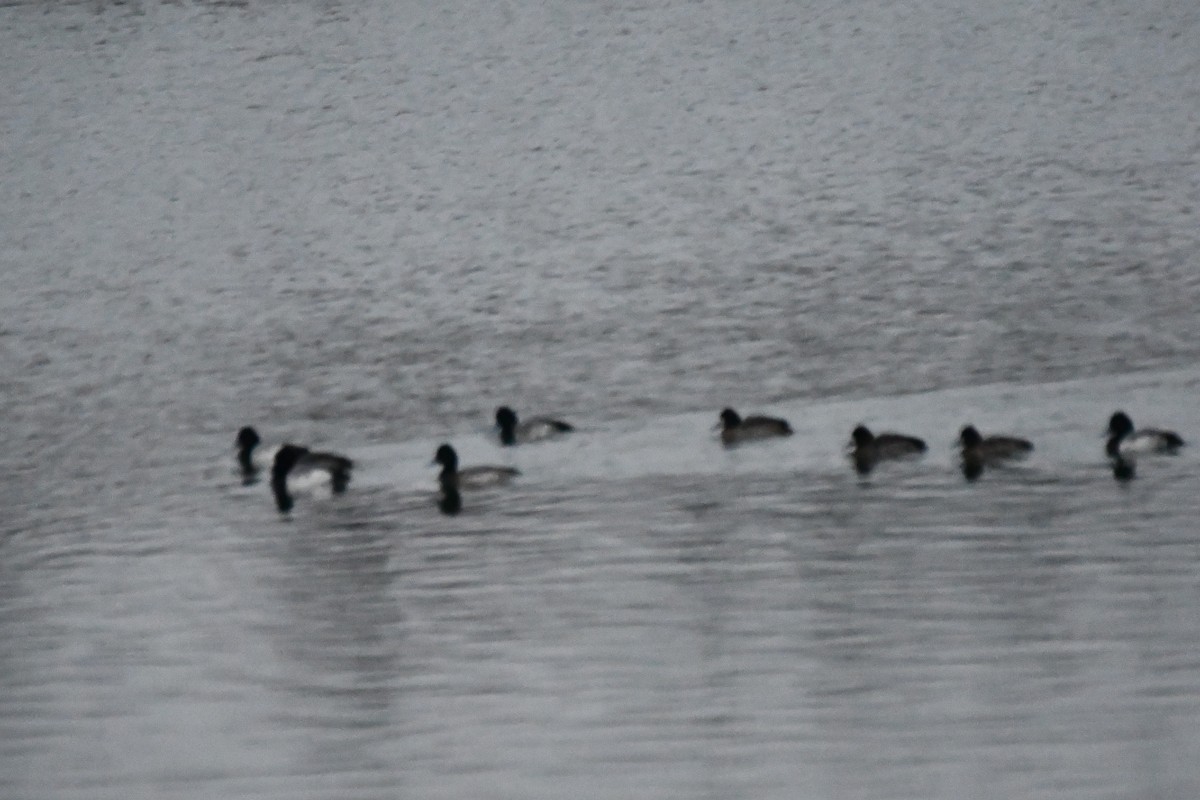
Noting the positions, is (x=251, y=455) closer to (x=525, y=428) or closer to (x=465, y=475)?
(x=525, y=428)

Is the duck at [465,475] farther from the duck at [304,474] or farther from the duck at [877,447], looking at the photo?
the duck at [877,447]

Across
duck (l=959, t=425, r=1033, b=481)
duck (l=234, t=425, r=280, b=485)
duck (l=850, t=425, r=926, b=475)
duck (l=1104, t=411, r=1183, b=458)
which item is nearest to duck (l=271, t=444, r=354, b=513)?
duck (l=234, t=425, r=280, b=485)

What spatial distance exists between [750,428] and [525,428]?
6.76 ft

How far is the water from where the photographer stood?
13367mm

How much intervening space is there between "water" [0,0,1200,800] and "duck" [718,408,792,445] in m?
0.58

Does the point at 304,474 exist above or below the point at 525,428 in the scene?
below

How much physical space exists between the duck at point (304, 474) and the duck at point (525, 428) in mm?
1697

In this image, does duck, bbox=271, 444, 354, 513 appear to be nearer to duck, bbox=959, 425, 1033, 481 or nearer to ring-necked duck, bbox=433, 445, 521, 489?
ring-necked duck, bbox=433, 445, 521, 489

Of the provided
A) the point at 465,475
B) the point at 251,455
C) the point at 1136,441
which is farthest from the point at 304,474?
the point at 1136,441

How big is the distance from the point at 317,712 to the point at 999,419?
30.1ft

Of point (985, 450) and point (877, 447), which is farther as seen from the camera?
point (877, 447)

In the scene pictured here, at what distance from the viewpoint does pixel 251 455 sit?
Answer: 21938mm

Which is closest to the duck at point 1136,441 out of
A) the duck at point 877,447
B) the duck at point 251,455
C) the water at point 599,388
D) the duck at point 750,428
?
the water at point 599,388

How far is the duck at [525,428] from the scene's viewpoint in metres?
21.6
